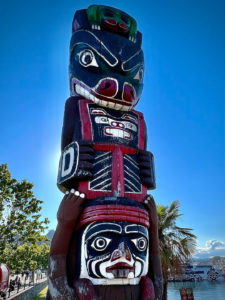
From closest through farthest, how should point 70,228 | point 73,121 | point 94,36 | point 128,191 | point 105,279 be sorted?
1. point 105,279
2. point 70,228
3. point 128,191
4. point 73,121
5. point 94,36

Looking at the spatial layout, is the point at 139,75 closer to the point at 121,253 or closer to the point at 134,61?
the point at 134,61

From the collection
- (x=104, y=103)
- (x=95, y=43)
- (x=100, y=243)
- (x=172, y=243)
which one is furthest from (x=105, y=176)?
(x=172, y=243)

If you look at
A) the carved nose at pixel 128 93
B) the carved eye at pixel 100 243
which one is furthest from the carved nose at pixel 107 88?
the carved eye at pixel 100 243

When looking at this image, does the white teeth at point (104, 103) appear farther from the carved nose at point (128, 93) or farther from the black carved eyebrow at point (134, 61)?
the black carved eyebrow at point (134, 61)

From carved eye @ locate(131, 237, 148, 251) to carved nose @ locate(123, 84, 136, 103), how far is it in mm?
3247

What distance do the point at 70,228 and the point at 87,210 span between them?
17.5 inches

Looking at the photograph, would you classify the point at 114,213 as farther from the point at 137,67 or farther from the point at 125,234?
the point at 137,67

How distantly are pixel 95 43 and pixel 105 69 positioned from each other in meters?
0.74

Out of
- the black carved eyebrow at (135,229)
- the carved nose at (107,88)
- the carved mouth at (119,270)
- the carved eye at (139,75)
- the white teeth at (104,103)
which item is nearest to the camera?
the carved mouth at (119,270)

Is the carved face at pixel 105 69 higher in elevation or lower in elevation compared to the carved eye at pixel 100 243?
higher

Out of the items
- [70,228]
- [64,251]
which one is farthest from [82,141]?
[64,251]

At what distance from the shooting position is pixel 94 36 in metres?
6.82

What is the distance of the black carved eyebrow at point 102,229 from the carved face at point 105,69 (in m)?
2.95

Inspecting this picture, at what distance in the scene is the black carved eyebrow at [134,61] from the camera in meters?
6.70
